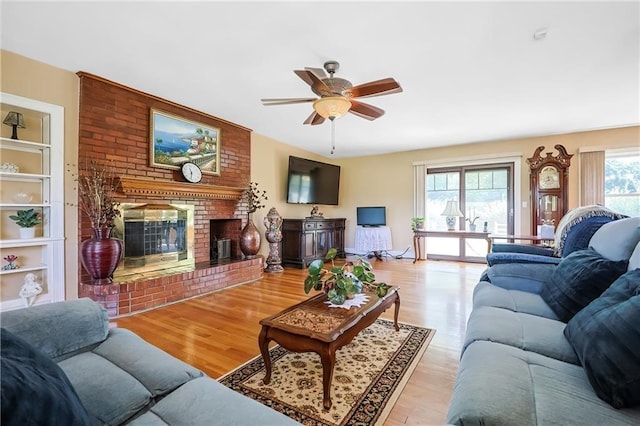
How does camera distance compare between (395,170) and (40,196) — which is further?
(395,170)

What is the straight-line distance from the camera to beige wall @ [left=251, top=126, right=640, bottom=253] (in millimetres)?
5062

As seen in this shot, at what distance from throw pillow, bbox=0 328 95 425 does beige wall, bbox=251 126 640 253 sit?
445 cm

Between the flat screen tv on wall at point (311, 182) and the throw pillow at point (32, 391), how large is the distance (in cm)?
495

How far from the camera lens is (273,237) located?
203 inches

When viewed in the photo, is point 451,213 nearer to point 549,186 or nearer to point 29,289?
point 549,186

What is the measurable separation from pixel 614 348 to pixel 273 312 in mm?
2630

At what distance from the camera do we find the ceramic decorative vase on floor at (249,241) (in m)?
Result: 4.62

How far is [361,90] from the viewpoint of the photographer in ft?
8.34

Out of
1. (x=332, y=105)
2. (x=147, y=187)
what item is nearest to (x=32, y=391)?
(x=332, y=105)

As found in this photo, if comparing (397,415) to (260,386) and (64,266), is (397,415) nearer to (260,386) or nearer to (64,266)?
(260,386)

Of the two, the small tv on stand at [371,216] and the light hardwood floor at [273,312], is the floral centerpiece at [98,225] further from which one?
the small tv on stand at [371,216]

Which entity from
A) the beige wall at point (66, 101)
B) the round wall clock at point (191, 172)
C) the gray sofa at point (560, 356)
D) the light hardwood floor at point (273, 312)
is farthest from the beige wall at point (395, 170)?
the gray sofa at point (560, 356)

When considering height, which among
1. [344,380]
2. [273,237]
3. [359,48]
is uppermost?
[359,48]

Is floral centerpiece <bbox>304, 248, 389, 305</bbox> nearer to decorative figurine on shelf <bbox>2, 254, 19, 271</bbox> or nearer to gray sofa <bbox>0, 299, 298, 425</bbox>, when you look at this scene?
gray sofa <bbox>0, 299, 298, 425</bbox>
